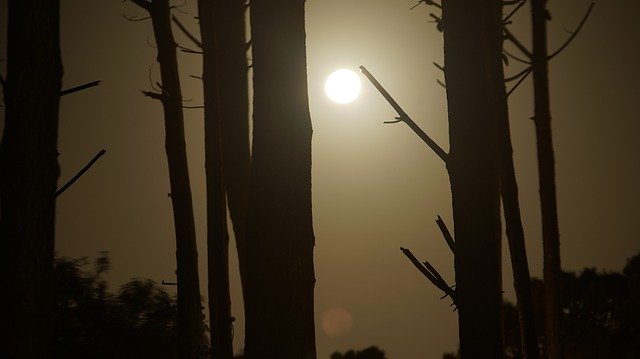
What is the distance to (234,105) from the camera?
10117 millimetres

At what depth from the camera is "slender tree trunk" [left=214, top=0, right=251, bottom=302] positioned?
9773 millimetres

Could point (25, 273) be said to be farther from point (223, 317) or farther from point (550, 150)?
point (550, 150)

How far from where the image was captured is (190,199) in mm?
9305

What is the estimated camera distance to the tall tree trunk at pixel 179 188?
8906 mm

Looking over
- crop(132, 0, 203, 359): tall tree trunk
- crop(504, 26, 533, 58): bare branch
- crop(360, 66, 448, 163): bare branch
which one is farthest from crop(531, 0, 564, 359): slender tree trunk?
crop(360, 66, 448, 163): bare branch

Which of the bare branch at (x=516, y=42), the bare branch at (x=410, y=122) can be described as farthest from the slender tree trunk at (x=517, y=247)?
the bare branch at (x=410, y=122)

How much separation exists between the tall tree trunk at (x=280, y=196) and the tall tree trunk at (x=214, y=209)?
5.10 metres

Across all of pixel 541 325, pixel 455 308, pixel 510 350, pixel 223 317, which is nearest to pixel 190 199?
pixel 223 317

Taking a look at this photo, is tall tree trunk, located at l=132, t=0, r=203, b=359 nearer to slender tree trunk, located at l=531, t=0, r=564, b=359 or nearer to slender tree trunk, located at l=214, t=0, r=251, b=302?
slender tree trunk, located at l=214, t=0, r=251, b=302

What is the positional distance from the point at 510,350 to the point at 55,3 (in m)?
25.7

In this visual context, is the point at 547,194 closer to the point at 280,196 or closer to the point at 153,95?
the point at 153,95

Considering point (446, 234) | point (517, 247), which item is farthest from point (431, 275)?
point (517, 247)

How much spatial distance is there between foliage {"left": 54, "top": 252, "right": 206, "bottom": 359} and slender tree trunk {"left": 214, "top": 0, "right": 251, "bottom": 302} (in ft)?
11.8

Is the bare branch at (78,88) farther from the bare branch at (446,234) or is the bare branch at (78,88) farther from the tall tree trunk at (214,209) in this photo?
the tall tree trunk at (214,209)
